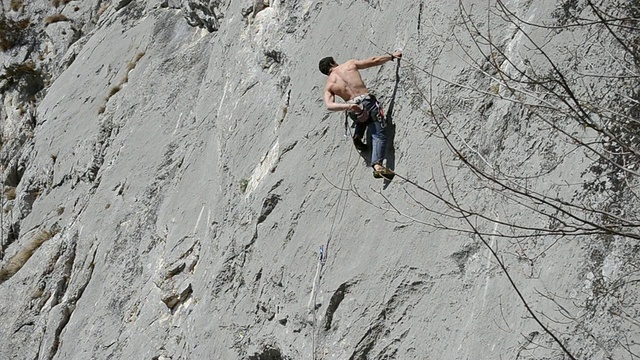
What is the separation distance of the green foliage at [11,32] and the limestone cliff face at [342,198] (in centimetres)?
662

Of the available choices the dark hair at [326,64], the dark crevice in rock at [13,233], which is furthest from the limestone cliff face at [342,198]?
the dark crevice in rock at [13,233]

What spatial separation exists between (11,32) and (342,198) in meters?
16.8

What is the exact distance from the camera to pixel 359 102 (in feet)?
27.4

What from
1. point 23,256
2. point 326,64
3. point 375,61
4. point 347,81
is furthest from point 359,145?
point 23,256

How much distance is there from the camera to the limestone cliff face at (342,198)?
630 centimetres

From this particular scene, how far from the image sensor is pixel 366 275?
809 centimetres

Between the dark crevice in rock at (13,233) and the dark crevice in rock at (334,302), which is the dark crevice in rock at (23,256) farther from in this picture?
the dark crevice in rock at (334,302)

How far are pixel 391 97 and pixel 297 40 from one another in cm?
234

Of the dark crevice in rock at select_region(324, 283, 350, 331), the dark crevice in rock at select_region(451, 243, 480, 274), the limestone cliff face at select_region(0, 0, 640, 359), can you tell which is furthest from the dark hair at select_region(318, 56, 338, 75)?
the dark crevice in rock at select_region(451, 243, 480, 274)

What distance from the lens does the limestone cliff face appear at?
20.7ft

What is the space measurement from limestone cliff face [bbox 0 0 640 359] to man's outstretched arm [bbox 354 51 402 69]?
0.16 metres

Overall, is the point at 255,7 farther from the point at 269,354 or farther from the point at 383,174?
the point at 269,354

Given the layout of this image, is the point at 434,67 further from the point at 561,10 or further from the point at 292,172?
the point at 292,172

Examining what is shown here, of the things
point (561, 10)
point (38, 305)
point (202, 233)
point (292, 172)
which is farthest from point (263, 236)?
point (38, 305)
